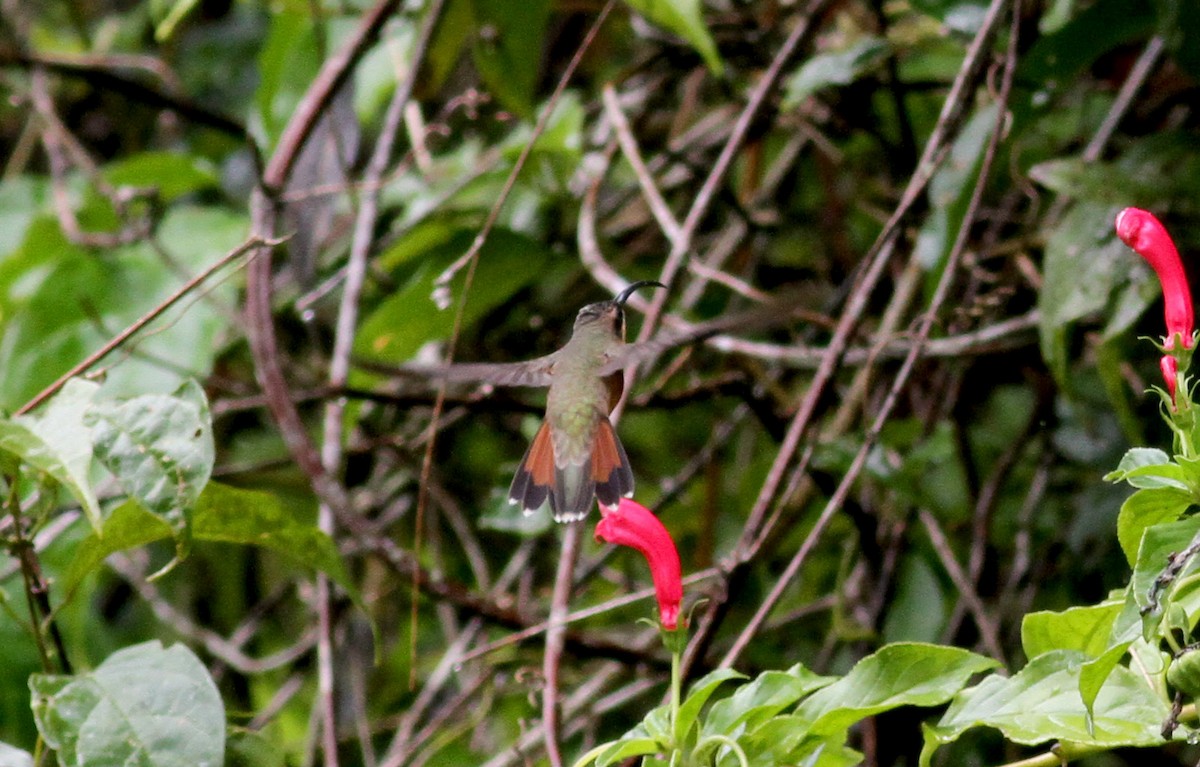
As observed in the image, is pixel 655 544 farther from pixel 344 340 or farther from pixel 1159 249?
pixel 344 340

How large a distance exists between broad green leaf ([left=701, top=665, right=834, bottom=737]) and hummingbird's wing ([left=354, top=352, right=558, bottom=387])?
58cm

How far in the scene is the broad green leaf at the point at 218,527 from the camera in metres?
1.36

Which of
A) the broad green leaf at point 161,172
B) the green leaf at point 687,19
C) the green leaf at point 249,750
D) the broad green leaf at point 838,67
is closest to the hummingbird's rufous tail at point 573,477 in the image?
the green leaf at point 249,750

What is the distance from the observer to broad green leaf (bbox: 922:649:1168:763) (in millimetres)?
1046

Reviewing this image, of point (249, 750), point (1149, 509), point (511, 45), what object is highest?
point (511, 45)

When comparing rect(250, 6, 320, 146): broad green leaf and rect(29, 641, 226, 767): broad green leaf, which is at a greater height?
rect(250, 6, 320, 146): broad green leaf

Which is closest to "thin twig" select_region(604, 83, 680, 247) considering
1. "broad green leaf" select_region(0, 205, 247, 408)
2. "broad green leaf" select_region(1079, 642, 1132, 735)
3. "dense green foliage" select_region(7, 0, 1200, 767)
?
"dense green foliage" select_region(7, 0, 1200, 767)

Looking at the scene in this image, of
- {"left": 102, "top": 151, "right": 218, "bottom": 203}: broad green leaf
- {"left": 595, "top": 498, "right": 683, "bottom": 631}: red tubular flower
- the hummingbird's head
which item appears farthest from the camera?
{"left": 102, "top": 151, "right": 218, "bottom": 203}: broad green leaf

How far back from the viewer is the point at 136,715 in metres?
1.24

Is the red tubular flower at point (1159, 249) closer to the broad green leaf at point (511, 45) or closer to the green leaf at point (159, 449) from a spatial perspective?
the green leaf at point (159, 449)

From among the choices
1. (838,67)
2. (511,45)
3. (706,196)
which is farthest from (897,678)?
(511,45)

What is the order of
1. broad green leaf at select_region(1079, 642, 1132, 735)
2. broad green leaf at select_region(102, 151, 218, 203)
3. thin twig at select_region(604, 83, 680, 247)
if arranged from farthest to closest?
broad green leaf at select_region(102, 151, 218, 203) → thin twig at select_region(604, 83, 680, 247) → broad green leaf at select_region(1079, 642, 1132, 735)

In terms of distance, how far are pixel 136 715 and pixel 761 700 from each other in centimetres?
59

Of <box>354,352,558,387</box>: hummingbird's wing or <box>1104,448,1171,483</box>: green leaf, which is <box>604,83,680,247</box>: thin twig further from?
<box>1104,448,1171,483</box>: green leaf
